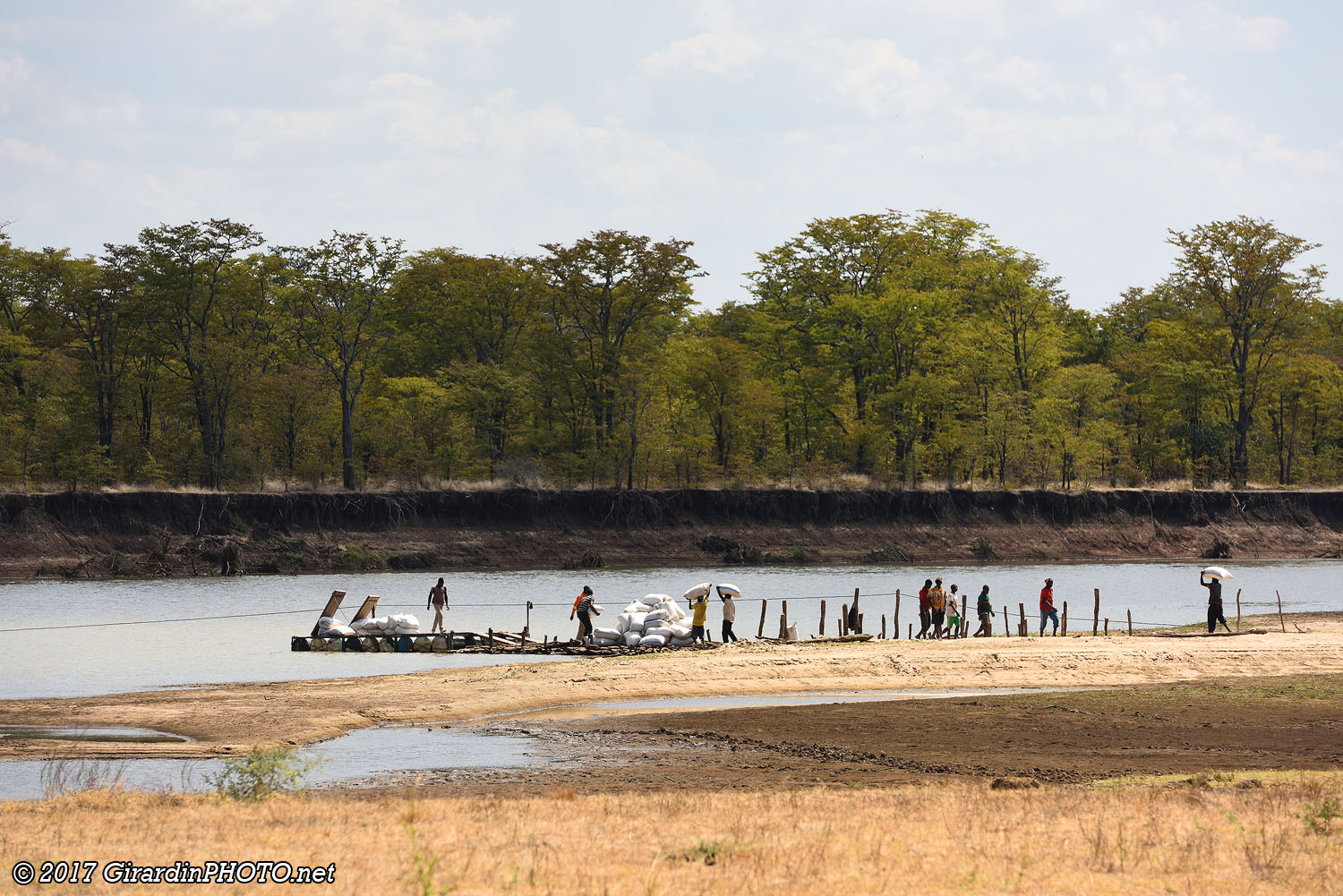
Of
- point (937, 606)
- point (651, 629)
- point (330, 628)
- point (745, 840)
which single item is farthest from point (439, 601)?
point (745, 840)

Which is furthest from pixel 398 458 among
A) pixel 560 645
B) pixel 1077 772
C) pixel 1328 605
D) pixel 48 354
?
pixel 1077 772

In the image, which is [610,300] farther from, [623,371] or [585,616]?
[585,616]

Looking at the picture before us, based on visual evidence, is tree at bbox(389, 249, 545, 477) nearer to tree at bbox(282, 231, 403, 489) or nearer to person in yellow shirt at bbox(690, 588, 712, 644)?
tree at bbox(282, 231, 403, 489)

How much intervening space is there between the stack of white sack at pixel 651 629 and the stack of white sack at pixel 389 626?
4930 millimetres

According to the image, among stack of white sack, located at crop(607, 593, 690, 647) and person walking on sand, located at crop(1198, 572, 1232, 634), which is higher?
person walking on sand, located at crop(1198, 572, 1232, 634)

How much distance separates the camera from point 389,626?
30859 millimetres

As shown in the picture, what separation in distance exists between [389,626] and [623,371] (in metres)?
32.7

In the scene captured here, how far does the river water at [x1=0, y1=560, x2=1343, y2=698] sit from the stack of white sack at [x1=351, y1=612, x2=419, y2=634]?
684 millimetres

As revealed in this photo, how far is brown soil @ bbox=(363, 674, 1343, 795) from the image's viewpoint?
16.3 meters

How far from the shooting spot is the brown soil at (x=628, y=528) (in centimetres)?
5388

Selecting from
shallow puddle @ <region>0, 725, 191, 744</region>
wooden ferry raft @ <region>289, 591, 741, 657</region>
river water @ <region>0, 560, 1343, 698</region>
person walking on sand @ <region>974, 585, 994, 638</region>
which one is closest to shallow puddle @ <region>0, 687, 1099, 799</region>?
shallow puddle @ <region>0, 725, 191, 744</region>

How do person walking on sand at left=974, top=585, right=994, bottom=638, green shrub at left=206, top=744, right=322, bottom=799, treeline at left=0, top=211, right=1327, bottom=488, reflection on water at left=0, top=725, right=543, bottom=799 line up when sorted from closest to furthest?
green shrub at left=206, top=744, right=322, bottom=799 → reflection on water at left=0, top=725, right=543, bottom=799 → person walking on sand at left=974, top=585, right=994, bottom=638 → treeline at left=0, top=211, right=1327, bottom=488

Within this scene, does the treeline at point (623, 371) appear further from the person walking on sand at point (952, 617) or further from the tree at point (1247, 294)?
the person walking on sand at point (952, 617)

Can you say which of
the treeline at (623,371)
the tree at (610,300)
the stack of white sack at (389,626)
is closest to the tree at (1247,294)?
the treeline at (623,371)
